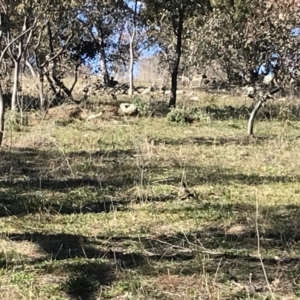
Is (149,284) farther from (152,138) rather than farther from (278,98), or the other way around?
(278,98)

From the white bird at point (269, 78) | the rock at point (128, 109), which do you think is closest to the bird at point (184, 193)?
the white bird at point (269, 78)

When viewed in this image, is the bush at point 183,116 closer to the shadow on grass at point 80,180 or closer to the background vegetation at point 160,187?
the background vegetation at point 160,187

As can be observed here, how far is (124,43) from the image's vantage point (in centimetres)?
3083

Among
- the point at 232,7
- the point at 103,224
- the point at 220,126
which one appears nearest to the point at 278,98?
the point at 232,7

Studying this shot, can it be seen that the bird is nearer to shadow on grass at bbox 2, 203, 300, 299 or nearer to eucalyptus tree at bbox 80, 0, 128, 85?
shadow on grass at bbox 2, 203, 300, 299

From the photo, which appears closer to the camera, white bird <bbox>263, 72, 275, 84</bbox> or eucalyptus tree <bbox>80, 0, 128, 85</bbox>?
white bird <bbox>263, 72, 275, 84</bbox>

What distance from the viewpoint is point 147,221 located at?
6.00 meters

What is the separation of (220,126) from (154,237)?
9624mm

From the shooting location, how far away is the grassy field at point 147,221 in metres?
4.22

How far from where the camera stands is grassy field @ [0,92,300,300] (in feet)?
13.8

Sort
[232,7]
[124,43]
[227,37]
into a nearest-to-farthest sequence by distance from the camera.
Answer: [227,37] < [232,7] < [124,43]

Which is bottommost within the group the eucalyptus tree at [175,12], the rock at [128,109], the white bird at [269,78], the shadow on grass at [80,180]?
the shadow on grass at [80,180]

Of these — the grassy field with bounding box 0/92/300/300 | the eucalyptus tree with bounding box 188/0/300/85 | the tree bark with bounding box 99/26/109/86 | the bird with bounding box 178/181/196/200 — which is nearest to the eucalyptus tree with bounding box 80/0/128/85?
the tree bark with bounding box 99/26/109/86

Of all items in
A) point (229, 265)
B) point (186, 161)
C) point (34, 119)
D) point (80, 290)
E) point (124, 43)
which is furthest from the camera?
point (124, 43)
